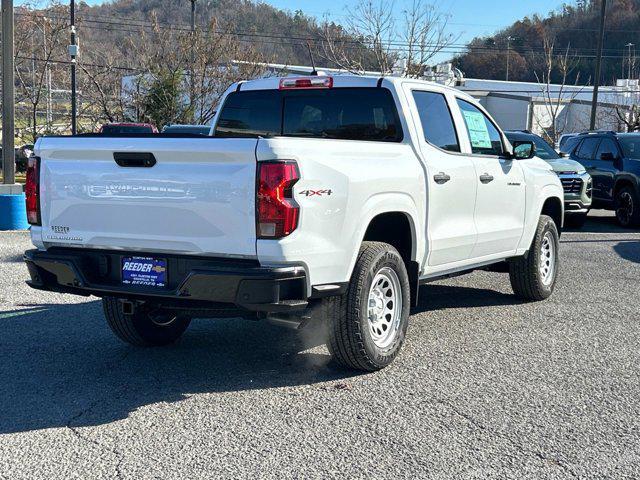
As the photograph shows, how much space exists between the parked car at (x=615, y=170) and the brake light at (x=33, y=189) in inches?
518

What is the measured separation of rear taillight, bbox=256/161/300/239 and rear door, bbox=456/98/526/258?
8.69 feet

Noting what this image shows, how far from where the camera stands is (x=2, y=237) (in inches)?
477

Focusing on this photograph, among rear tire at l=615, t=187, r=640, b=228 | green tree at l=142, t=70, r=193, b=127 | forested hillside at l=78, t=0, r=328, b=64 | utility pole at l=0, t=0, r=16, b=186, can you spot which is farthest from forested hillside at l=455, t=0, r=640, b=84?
utility pole at l=0, t=0, r=16, b=186

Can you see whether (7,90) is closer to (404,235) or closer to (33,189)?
(33,189)

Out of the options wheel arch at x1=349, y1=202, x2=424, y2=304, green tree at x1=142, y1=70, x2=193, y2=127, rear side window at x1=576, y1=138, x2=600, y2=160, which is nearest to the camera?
wheel arch at x1=349, y1=202, x2=424, y2=304

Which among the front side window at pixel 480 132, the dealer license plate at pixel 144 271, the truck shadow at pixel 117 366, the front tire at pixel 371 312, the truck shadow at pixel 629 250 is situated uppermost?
the front side window at pixel 480 132

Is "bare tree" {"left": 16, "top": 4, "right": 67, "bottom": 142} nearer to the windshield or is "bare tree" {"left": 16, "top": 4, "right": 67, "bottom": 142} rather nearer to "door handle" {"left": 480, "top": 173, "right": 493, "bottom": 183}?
the windshield

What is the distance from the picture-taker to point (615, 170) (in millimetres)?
16109

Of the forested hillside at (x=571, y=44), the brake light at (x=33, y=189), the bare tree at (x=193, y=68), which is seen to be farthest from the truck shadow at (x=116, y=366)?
the forested hillside at (x=571, y=44)

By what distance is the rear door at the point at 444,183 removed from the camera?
5.99 metres

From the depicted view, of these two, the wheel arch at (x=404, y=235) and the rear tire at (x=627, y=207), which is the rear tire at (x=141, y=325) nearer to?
the wheel arch at (x=404, y=235)

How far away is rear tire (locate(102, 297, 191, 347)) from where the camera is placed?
5.89 m

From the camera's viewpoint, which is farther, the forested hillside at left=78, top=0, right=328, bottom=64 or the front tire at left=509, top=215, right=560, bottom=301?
the forested hillside at left=78, top=0, right=328, bottom=64

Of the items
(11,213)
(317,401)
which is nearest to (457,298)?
(317,401)
